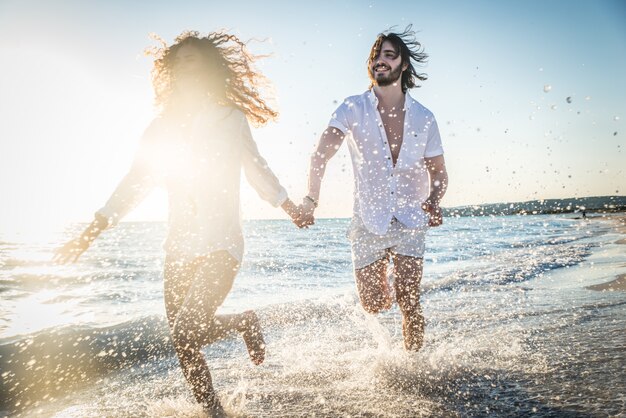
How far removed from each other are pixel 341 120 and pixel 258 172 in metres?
0.97

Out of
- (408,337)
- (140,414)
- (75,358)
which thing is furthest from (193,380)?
(75,358)

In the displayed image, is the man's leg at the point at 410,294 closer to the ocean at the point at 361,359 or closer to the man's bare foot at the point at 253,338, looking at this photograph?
the ocean at the point at 361,359

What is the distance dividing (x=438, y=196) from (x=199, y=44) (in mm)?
2226

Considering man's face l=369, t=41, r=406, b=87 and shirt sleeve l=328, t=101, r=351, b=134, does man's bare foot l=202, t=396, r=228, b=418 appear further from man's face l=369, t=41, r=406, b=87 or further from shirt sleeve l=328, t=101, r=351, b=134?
man's face l=369, t=41, r=406, b=87

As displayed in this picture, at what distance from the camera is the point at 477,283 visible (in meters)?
8.40

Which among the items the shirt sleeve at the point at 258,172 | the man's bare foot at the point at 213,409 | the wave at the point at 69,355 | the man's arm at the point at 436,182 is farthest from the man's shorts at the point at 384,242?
the wave at the point at 69,355

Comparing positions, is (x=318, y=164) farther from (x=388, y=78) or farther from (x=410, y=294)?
(x=410, y=294)

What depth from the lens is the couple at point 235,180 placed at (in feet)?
8.54

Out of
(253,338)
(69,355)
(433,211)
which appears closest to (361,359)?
(253,338)

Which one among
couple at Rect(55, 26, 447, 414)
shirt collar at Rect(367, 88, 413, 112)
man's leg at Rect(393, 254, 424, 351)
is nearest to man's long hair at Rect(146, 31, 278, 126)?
couple at Rect(55, 26, 447, 414)

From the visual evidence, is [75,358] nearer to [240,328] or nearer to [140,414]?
[140,414]

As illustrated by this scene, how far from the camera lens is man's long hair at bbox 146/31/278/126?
3.21 meters

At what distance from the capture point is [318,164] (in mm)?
3387

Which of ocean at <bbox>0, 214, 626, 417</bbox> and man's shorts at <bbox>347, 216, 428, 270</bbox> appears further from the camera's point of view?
man's shorts at <bbox>347, 216, 428, 270</bbox>
